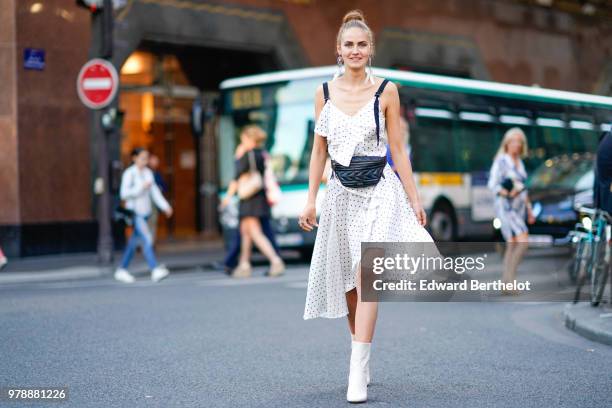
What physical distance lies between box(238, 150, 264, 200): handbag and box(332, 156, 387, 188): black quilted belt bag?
814cm

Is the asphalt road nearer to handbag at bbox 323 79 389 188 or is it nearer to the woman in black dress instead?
handbag at bbox 323 79 389 188

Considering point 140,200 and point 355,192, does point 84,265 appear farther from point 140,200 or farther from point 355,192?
point 355,192

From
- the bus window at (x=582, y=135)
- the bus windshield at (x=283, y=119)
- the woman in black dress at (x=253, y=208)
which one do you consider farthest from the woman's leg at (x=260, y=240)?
the bus window at (x=582, y=135)

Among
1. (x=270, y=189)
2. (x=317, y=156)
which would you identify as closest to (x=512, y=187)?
(x=270, y=189)

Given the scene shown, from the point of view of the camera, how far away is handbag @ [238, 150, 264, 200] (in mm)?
13609

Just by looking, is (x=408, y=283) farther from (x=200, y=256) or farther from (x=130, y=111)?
(x=130, y=111)

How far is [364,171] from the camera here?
550 cm

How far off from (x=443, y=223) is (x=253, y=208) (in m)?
5.10

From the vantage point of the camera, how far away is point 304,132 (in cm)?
1567

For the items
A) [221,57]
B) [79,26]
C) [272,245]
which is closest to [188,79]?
[221,57]

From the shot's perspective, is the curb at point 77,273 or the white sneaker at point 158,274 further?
the curb at point 77,273

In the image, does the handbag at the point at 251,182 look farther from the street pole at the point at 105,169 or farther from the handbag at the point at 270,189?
the street pole at the point at 105,169

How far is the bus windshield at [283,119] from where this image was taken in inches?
618

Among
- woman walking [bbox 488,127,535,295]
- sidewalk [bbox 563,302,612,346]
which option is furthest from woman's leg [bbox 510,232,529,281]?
sidewalk [bbox 563,302,612,346]
